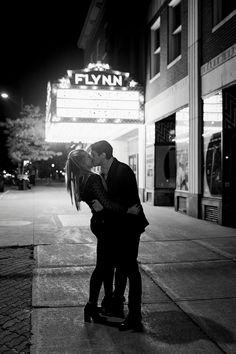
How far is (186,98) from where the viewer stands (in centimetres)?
1295

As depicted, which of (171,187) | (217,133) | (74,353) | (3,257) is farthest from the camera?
(171,187)

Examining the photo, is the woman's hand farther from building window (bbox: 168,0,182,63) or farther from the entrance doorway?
the entrance doorway

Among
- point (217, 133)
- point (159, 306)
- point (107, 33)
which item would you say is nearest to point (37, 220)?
point (217, 133)

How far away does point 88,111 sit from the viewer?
16656mm

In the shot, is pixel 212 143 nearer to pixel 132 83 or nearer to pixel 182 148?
pixel 182 148

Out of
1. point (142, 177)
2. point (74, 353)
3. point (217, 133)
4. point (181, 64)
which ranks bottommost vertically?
point (74, 353)

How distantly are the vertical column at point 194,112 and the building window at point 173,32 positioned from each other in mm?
1930

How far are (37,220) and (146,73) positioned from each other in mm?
8760

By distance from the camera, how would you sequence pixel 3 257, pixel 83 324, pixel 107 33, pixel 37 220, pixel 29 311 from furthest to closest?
1. pixel 107 33
2. pixel 37 220
3. pixel 3 257
4. pixel 29 311
5. pixel 83 324

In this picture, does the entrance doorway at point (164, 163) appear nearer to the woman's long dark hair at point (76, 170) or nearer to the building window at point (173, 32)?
the building window at point (173, 32)

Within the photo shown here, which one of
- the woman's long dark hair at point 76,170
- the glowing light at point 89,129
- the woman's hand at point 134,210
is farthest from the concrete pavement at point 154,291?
the glowing light at point 89,129

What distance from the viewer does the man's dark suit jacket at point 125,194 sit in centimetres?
385

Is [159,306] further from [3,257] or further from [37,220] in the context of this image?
[37,220]

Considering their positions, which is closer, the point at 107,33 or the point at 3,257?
the point at 3,257
